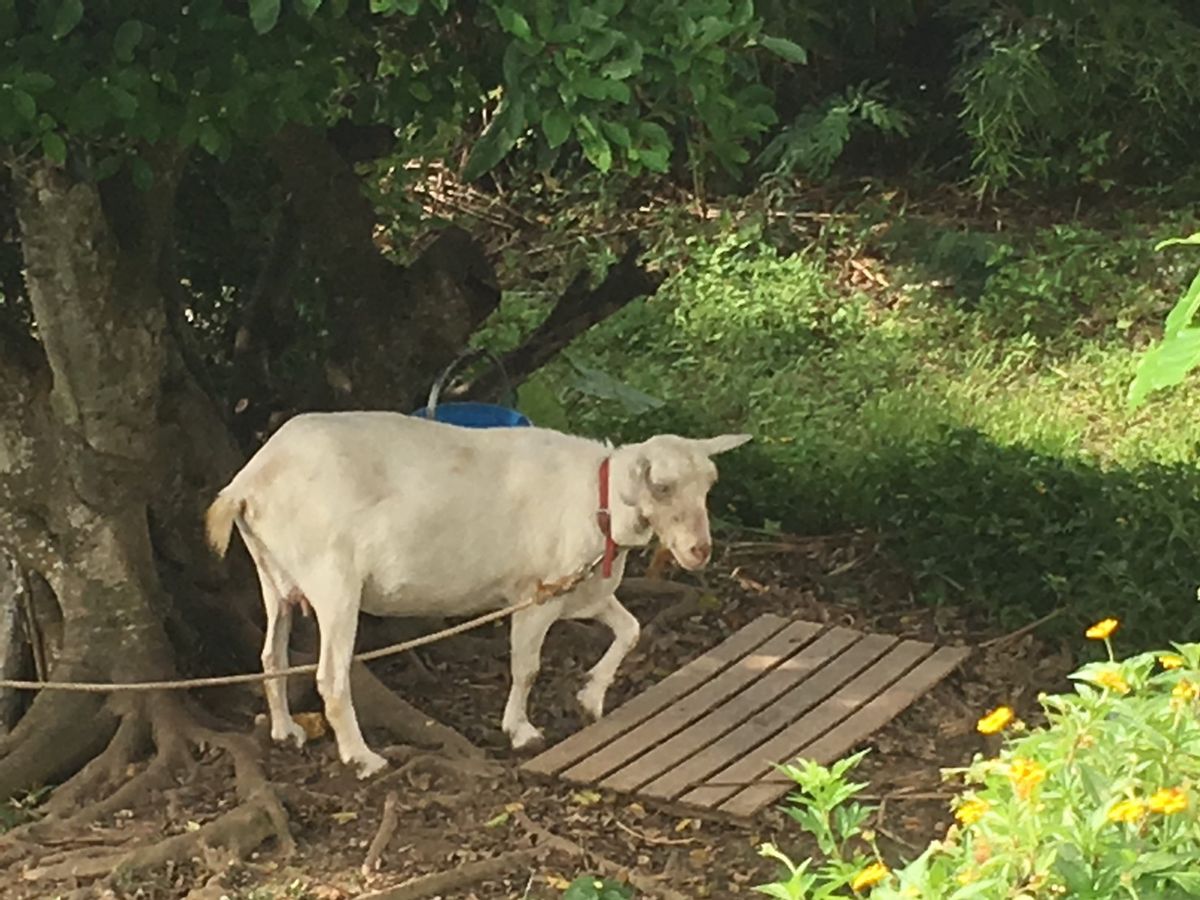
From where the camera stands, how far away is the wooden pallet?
4996 millimetres

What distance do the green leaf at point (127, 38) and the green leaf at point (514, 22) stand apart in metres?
0.83

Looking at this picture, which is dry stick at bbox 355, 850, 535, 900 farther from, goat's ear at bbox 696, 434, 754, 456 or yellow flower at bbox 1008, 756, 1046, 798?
yellow flower at bbox 1008, 756, 1046, 798

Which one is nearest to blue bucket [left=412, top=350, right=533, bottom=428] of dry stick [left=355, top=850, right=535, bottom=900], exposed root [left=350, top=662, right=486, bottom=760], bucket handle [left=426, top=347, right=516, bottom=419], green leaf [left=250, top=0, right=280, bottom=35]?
bucket handle [left=426, top=347, right=516, bottom=419]

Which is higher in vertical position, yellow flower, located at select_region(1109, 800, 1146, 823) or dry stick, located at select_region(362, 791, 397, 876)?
yellow flower, located at select_region(1109, 800, 1146, 823)

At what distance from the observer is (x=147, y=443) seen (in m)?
5.29

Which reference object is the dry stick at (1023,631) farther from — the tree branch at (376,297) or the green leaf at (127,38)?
the green leaf at (127,38)

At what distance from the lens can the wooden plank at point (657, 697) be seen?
5133 millimetres

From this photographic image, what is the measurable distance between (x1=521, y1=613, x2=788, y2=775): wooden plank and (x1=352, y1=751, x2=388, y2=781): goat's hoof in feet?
1.34

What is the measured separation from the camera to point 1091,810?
8.46 feet

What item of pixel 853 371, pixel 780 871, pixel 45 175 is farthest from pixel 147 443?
pixel 853 371

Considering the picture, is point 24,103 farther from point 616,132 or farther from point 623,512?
point 623,512

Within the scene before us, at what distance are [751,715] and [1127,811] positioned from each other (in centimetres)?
308

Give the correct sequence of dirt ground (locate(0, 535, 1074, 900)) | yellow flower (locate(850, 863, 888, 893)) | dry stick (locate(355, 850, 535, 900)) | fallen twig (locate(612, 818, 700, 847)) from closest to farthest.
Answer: yellow flower (locate(850, 863, 888, 893)) → dry stick (locate(355, 850, 535, 900)) → dirt ground (locate(0, 535, 1074, 900)) → fallen twig (locate(612, 818, 700, 847))

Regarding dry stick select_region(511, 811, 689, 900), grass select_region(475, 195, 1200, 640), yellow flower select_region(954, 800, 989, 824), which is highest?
yellow flower select_region(954, 800, 989, 824)
